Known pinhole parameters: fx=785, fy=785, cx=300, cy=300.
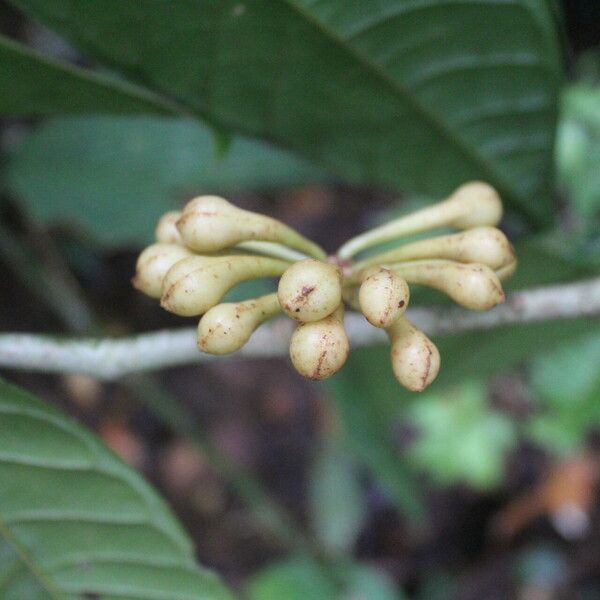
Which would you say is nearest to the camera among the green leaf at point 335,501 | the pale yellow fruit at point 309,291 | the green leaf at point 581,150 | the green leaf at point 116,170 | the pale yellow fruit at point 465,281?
the pale yellow fruit at point 309,291

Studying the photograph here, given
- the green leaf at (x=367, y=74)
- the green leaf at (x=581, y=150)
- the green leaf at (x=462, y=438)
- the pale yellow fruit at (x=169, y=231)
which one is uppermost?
the green leaf at (x=581, y=150)

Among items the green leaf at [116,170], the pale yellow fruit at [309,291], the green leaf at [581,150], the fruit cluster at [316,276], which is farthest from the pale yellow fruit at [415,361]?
the green leaf at [581,150]

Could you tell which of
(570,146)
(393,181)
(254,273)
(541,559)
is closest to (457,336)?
(393,181)

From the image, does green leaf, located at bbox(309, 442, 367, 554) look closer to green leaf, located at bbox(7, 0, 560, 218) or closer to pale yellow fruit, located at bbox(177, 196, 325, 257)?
green leaf, located at bbox(7, 0, 560, 218)

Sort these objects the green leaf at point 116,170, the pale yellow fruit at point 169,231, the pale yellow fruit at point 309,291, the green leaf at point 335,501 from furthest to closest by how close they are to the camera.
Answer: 1. the green leaf at point 335,501
2. the green leaf at point 116,170
3. the pale yellow fruit at point 169,231
4. the pale yellow fruit at point 309,291

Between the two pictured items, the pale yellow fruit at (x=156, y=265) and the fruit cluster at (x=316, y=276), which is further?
the pale yellow fruit at (x=156, y=265)

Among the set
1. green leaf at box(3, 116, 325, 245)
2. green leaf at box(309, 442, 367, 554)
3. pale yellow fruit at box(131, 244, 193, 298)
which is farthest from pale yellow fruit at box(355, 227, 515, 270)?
green leaf at box(309, 442, 367, 554)

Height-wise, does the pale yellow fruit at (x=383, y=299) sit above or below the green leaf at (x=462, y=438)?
below

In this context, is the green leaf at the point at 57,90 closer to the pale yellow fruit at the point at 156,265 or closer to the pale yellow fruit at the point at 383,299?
the pale yellow fruit at the point at 156,265
